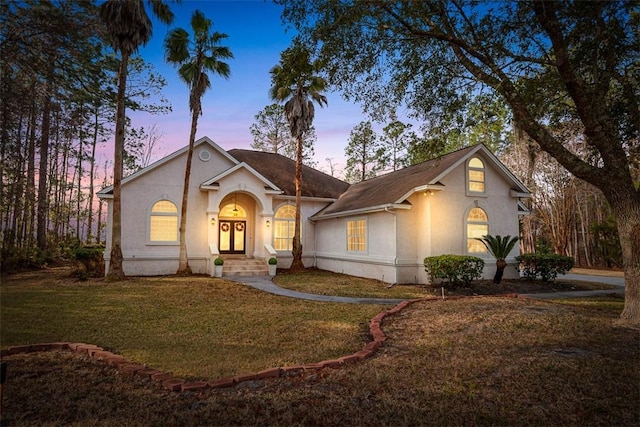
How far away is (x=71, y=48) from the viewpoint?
598 cm

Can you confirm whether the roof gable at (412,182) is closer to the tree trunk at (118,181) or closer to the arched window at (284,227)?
the arched window at (284,227)

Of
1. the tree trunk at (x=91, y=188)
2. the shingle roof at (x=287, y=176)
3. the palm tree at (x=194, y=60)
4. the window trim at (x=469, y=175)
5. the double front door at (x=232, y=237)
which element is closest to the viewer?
the window trim at (x=469, y=175)

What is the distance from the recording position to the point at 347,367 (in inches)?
194

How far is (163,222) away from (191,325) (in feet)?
37.7

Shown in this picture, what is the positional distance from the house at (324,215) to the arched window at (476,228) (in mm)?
44

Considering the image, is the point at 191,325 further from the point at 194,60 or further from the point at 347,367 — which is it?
the point at 194,60

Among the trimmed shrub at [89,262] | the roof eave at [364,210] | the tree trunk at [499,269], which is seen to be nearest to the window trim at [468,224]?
the tree trunk at [499,269]

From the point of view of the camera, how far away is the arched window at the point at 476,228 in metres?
15.5

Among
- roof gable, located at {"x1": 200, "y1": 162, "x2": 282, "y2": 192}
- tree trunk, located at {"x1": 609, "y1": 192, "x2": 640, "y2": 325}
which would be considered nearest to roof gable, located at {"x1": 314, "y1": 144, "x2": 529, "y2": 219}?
roof gable, located at {"x1": 200, "y1": 162, "x2": 282, "y2": 192}

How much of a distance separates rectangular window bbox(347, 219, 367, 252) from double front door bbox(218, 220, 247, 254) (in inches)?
259

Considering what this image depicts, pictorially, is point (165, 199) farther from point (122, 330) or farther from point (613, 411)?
point (613, 411)

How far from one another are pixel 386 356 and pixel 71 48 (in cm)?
699

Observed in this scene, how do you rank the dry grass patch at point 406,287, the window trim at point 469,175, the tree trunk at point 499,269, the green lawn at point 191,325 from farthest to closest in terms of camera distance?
the window trim at point 469,175 < the tree trunk at point 499,269 < the dry grass patch at point 406,287 < the green lawn at point 191,325

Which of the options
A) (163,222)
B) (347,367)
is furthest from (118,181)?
(347,367)
